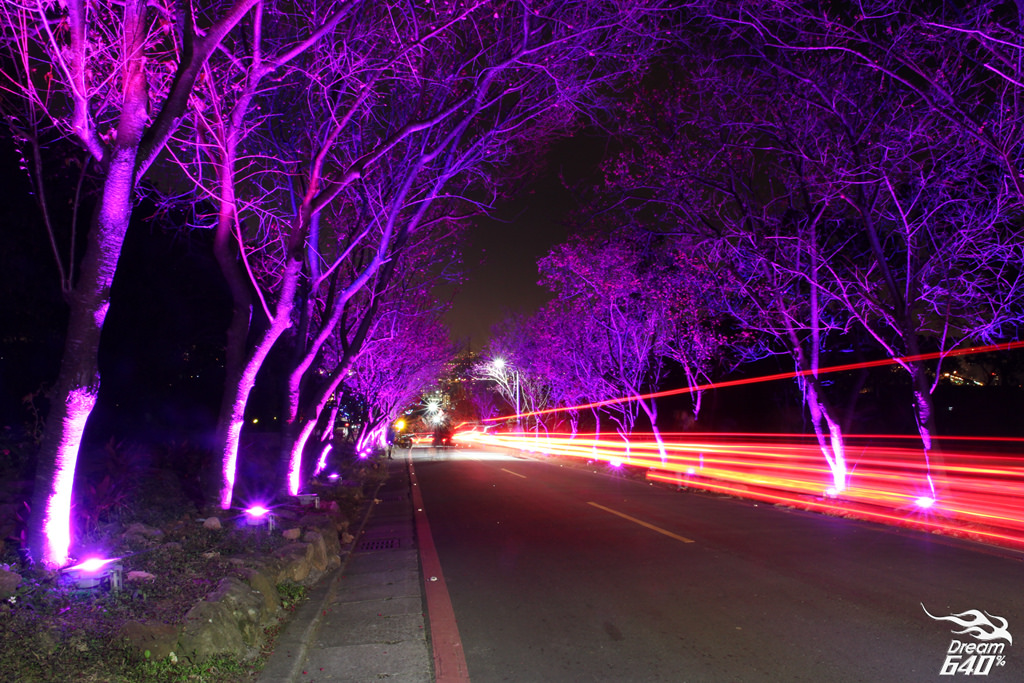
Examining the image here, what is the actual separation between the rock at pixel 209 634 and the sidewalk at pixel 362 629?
0.33 meters

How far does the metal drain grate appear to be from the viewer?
11.2m

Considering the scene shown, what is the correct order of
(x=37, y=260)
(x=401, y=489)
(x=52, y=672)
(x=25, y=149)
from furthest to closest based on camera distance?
1. (x=401, y=489)
2. (x=37, y=260)
3. (x=25, y=149)
4. (x=52, y=672)

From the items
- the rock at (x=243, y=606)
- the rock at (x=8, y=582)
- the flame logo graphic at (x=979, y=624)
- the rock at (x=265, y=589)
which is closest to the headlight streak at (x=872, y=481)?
the flame logo graphic at (x=979, y=624)

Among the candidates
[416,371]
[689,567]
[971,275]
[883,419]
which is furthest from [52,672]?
[883,419]

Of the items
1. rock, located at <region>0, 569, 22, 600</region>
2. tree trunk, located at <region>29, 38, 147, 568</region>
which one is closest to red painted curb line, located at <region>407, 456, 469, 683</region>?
rock, located at <region>0, 569, 22, 600</region>

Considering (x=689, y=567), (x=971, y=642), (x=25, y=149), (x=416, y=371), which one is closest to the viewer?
(x=971, y=642)

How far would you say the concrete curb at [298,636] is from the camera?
517 cm

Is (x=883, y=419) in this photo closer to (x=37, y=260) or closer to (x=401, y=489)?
(x=401, y=489)

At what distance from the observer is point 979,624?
5828mm

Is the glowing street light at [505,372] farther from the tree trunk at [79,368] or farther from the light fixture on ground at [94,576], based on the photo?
the light fixture on ground at [94,576]

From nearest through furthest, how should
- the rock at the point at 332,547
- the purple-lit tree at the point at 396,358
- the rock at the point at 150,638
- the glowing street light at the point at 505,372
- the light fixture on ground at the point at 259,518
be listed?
the rock at the point at 150,638 → the light fixture on ground at the point at 259,518 → the rock at the point at 332,547 → the purple-lit tree at the point at 396,358 → the glowing street light at the point at 505,372

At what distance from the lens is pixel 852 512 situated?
13250 mm

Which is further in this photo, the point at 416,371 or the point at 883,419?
the point at 883,419

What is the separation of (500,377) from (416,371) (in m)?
16.7
